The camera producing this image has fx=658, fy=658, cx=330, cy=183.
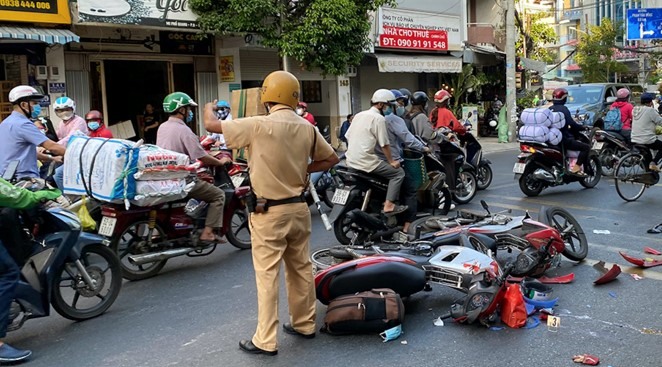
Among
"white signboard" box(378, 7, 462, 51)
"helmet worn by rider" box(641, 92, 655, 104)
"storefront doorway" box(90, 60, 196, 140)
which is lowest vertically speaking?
"helmet worn by rider" box(641, 92, 655, 104)

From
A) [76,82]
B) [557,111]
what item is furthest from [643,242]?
[76,82]

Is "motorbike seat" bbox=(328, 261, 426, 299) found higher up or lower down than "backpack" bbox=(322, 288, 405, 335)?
higher up

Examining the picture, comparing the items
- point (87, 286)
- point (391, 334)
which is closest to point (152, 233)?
point (87, 286)

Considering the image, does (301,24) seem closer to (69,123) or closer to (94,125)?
(94,125)

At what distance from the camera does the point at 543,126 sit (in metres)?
10.3

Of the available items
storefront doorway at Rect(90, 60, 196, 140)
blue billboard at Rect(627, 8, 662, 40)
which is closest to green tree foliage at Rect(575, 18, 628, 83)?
blue billboard at Rect(627, 8, 662, 40)

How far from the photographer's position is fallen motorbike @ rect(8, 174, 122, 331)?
15.2 ft

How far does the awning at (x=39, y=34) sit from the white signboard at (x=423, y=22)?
35.6ft

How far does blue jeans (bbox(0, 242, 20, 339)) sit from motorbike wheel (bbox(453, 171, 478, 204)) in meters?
7.04

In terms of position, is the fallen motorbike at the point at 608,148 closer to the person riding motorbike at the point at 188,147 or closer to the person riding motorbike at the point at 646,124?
the person riding motorbike at the point at 646,124

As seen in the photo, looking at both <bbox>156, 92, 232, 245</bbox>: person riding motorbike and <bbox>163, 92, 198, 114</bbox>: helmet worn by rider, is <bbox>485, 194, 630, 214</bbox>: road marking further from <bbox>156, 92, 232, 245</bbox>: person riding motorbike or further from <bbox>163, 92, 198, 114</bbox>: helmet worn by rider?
<bbox>163, 92, 198, 114</bbox>: helmet worn by rider

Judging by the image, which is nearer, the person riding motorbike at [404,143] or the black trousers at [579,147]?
the person riding motorbike at [404,143]

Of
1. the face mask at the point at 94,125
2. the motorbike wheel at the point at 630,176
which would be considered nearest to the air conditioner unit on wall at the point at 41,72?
the face mask at the point at 94,125

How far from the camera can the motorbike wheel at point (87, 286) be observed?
508 centimetres
